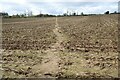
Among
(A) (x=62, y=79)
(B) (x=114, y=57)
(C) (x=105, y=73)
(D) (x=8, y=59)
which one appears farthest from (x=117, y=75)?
(D) (x=8, y=59)

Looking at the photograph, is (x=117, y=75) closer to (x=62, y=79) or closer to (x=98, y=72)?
(x=98, y=72)

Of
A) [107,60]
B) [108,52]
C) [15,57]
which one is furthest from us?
[108,52]

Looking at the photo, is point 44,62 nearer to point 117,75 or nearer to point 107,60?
point 107,60

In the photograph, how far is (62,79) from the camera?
787 cm

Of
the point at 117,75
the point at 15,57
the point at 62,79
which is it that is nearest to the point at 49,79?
the point at 62,79

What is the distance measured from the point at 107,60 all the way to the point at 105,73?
1.87 m

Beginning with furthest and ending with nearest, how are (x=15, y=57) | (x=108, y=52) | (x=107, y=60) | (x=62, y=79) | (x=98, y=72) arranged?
(x=108, y=52)
(x=15, y=57)
(x=107, y=60)
(x=98, y=72)
(x=62, y=79)

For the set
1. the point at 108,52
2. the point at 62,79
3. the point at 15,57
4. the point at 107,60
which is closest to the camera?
the point at 62,79

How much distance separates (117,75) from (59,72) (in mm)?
1627

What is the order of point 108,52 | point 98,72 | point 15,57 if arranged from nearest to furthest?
point 98,72 → point 15,57 → point 108,52

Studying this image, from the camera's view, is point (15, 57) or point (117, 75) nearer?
point (117, 75)

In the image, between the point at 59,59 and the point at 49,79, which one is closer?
the point at 49,79

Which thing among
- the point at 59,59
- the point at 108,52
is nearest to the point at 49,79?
the point at 59,59

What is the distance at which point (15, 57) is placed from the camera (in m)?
11.0
